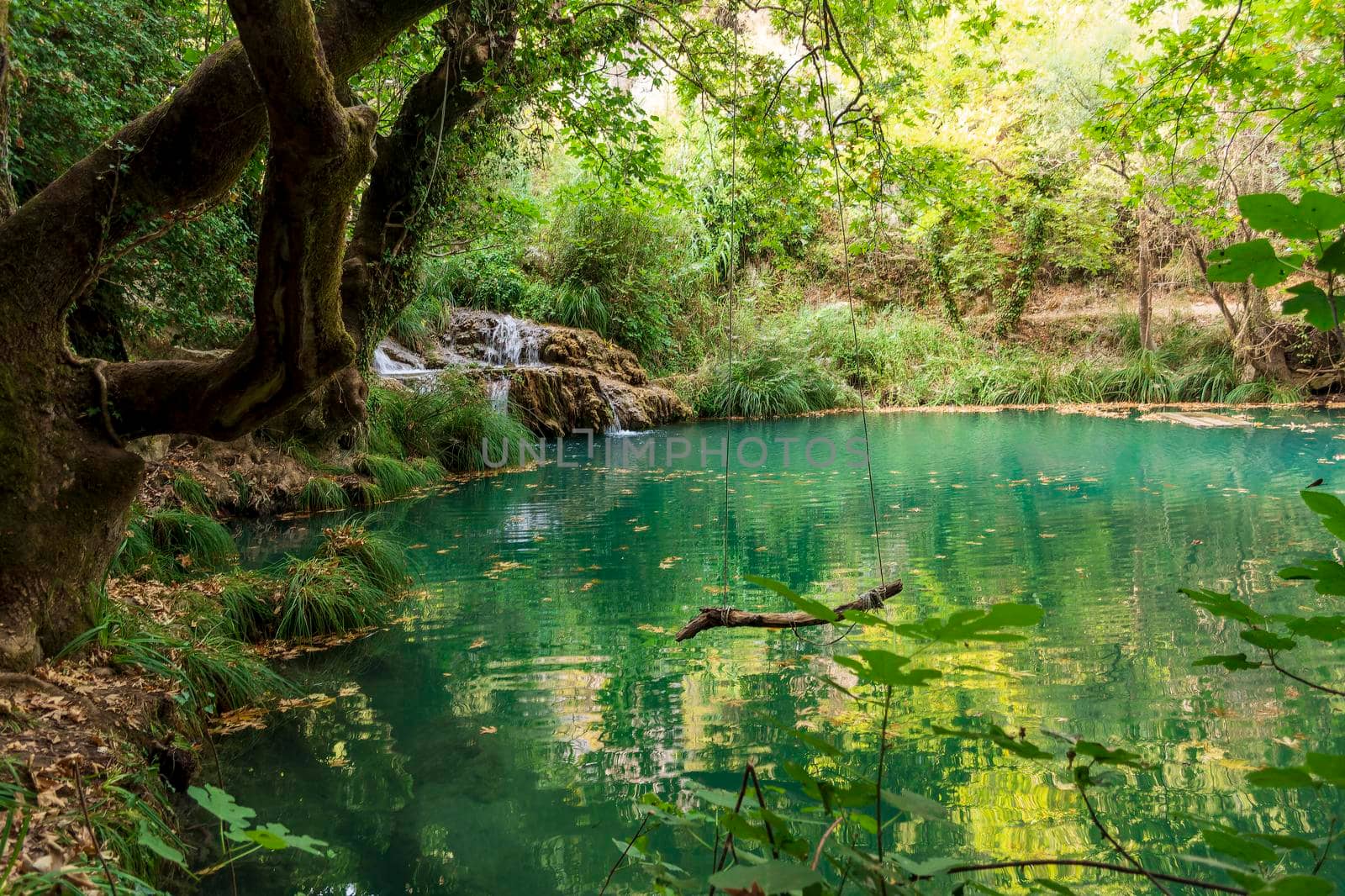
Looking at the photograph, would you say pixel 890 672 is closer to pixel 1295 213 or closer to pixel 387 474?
pixel 1295 213

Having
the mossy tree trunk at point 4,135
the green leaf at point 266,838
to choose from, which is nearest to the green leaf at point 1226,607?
the green leaf at point 266,838

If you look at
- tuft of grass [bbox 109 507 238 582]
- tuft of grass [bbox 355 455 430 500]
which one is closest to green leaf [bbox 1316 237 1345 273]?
tuft of grass [bbox 109 507 238 582]

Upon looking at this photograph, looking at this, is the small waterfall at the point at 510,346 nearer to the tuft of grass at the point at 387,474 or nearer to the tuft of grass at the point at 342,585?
the tuft of grass at the point at 387,474

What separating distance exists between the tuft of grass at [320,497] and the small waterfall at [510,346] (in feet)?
18.0

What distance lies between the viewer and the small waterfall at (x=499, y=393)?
1110 cm

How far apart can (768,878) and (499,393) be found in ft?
35.8

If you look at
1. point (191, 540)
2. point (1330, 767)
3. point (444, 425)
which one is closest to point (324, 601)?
point (191, 540)

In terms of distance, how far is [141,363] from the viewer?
9.91 feet

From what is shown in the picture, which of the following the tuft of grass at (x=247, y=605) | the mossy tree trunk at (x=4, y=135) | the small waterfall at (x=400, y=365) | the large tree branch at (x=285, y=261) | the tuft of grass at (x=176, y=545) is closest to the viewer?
the large tree branch at (x=285, y=261)

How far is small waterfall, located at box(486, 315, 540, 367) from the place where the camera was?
505 inches

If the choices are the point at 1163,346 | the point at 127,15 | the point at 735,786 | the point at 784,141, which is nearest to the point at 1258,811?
the point at 735,786

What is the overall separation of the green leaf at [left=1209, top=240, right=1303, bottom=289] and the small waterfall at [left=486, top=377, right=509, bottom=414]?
10.3 meters

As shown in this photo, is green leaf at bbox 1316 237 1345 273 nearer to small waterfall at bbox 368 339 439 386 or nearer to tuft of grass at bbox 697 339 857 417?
small waterfall at bbox 368 339 439 386

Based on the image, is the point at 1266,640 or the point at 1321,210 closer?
the point at 1321,210
